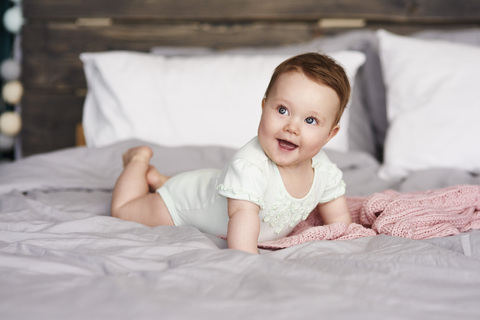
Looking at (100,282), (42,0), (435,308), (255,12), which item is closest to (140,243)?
(100,282)

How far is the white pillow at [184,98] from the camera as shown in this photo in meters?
1.67

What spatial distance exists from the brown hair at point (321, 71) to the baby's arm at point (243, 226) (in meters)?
0.24

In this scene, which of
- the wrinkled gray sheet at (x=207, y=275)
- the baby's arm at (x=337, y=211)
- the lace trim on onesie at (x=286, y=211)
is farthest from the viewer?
the baby's arm at (x=337, y=211)

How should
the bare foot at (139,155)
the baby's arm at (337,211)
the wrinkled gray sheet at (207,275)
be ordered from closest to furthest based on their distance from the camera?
the wrinkled gray sheet at (207,275), the baby's arm at (337,211), the bare foot at (139,155)

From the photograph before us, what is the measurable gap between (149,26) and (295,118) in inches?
63.0

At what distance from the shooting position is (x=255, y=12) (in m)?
2.22

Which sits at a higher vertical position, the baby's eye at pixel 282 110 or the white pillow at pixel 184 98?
the baby's eye at pixel 282 110

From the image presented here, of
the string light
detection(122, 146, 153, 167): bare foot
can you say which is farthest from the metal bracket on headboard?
the string light

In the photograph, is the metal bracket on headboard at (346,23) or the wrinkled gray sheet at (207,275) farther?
the metal bracket on headboard at (346,23)

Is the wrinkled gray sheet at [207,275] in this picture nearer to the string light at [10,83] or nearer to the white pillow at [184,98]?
the white pillow at [184,98]

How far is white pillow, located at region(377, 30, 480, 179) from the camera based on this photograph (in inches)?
59.6

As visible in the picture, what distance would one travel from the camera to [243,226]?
0.86 meters

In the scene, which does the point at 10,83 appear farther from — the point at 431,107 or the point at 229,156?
the point at 431,107

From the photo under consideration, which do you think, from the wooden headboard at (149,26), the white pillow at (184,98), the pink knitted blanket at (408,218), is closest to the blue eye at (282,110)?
the pink knitted blanket at (408,218)
